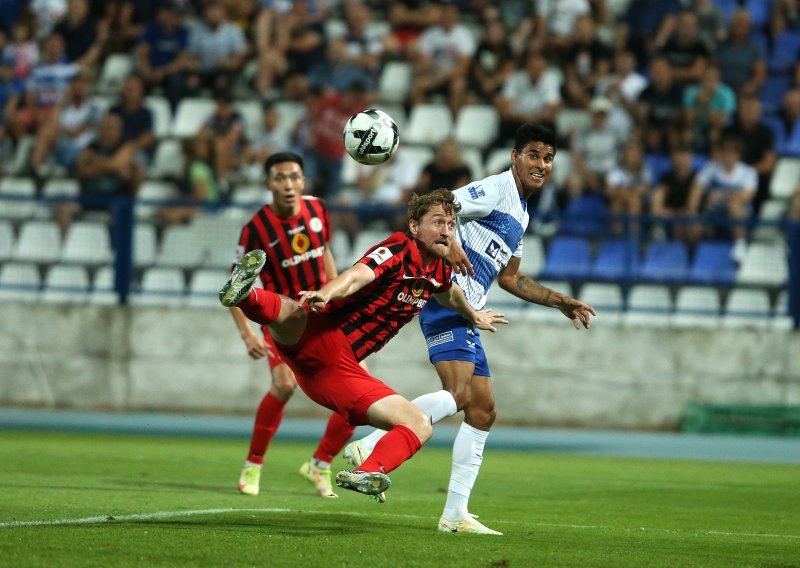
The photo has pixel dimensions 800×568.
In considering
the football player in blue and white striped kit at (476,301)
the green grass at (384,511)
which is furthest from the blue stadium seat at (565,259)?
the football player in blue and white striped kit at (476,301)

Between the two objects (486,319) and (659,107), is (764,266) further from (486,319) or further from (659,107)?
(486,319)

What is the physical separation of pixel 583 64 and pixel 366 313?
11.9 metres

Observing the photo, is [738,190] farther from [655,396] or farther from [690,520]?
[690,520]

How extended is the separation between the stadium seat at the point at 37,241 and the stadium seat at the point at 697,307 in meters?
7.87

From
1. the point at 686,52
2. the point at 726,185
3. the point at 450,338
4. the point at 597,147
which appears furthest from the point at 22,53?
the point at 450,338

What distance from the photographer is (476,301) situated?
866 centimetres

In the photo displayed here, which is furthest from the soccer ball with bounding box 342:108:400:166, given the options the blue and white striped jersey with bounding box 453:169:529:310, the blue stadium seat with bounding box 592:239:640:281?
the blue stadium seat with bounding box 592:239:640:281

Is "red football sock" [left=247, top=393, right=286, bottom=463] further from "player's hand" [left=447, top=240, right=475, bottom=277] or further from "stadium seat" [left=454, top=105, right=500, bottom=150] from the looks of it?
"stadium seat" [left=454, top=105, right=500, bottom=150]

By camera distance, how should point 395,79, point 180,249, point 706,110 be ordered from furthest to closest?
point 395,79
point 706,110
point 180,249

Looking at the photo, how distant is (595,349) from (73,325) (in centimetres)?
674

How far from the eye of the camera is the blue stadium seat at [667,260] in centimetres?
1634

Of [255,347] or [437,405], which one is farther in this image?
[255,347]

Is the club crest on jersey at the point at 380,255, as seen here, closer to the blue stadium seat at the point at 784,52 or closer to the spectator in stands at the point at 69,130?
the spectator in stands at the point at 69,130

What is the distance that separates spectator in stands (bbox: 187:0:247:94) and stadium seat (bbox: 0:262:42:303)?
4.57m
